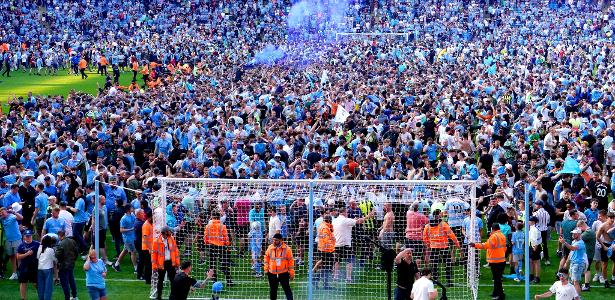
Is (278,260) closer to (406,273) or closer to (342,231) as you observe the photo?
(342,231)

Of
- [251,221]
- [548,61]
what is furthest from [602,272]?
[548,61]

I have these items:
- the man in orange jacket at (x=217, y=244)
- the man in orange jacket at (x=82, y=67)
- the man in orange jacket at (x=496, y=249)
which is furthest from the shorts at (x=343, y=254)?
the man in orange jacket at (x=82, y=67)

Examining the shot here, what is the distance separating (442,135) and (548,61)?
66.7ft

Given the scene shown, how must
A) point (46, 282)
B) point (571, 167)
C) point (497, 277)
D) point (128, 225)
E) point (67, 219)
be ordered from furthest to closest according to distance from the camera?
point (571, 167), point (128, 225), point (67, 219), point (497, 277), point (46, 282)

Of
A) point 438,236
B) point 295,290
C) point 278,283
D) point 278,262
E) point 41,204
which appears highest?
point 41,204

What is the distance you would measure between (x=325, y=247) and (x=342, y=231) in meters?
0.35

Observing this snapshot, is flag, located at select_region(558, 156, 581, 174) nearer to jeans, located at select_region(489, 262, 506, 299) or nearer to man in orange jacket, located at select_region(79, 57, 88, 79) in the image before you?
jeans, located at select_region(489, 262, 506, 299)

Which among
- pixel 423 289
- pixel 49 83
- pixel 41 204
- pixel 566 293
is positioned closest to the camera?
pixel 423 289

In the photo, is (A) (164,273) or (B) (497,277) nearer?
(A) (164,273)

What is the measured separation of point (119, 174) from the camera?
2162 centimetres

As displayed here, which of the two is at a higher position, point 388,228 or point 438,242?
point 388,228

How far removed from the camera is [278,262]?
1691 centimetres

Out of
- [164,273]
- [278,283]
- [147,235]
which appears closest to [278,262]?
[278,283]

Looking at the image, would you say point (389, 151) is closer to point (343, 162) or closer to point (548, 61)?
point (343, 162)
